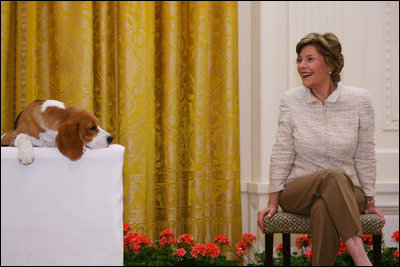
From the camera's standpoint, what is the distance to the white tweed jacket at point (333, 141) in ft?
7.07

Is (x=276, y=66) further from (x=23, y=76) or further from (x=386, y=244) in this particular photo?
(x=23, y=76)

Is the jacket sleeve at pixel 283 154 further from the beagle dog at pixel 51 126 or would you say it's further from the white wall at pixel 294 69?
Result: the beagle dog at pixel 51 126

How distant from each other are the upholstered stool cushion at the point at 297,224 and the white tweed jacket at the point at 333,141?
16 centimetres

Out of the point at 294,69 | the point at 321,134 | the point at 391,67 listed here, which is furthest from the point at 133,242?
the point at 391,67

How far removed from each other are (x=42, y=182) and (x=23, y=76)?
158 cm

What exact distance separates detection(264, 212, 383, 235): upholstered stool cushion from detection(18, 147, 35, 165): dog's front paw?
117 centimetres

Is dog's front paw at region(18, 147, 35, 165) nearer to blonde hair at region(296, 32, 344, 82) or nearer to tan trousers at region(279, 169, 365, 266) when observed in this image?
tan trousers at region(279, 169, 365, 266)

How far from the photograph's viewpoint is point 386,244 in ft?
9.74

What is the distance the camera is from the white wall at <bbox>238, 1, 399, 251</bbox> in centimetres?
294

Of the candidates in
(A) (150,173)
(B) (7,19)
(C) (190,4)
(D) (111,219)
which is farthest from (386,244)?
(B) (7,19)

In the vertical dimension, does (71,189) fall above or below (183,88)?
below

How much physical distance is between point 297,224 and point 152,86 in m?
1.28

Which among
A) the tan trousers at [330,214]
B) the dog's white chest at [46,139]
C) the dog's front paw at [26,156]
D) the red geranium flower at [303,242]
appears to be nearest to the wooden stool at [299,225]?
the tan trousers at [330,214]

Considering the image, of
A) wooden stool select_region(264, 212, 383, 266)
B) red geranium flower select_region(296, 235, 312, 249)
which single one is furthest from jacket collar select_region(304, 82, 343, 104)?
red geranium flower select_region(296, 235, 312, 249)
